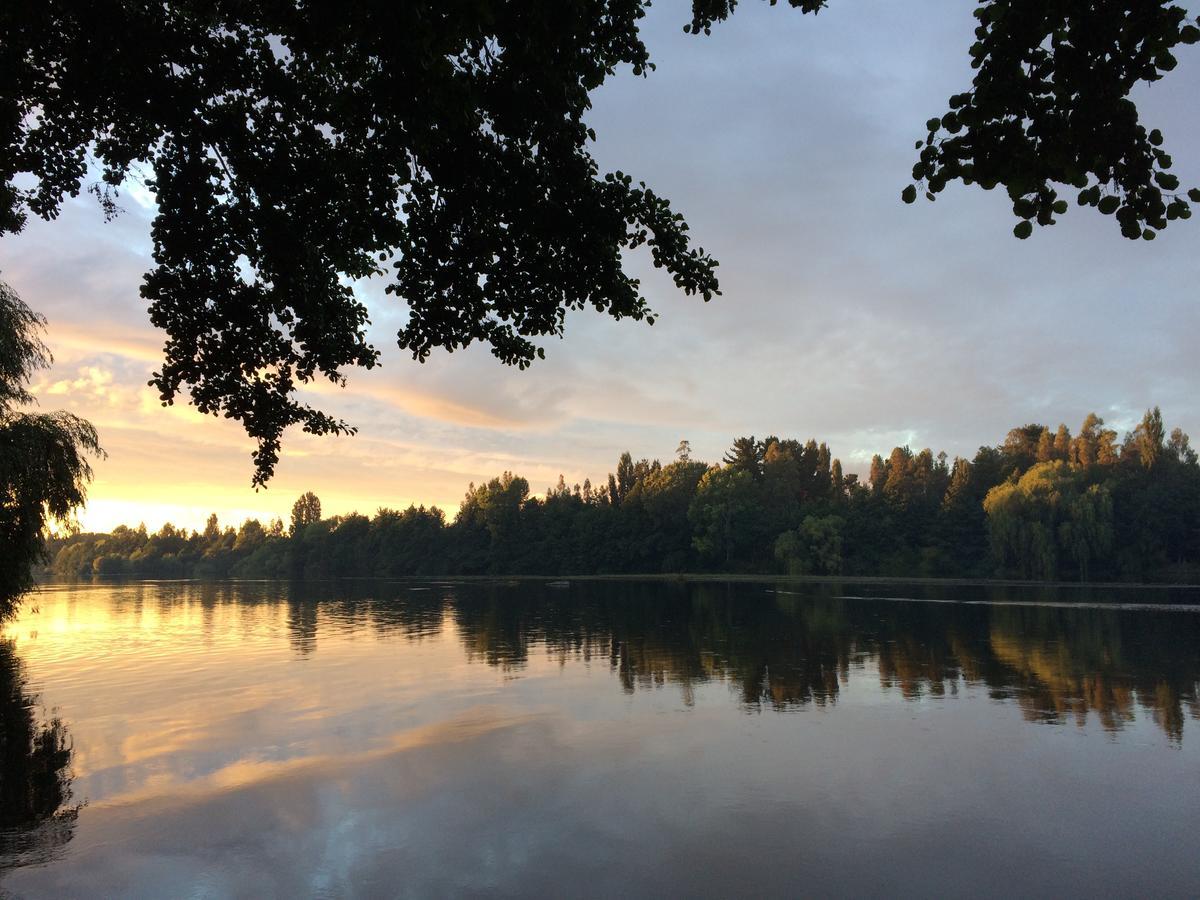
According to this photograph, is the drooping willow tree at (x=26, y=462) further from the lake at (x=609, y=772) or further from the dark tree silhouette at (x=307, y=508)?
the dark tree silhouette at (x=307, y=508)

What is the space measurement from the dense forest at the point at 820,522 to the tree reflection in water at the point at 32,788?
94.7 m

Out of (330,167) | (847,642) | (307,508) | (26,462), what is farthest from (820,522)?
(307,508)

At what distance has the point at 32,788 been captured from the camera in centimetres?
→ 1277

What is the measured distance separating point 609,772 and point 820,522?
9735cm

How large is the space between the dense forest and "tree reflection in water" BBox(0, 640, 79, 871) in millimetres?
94681

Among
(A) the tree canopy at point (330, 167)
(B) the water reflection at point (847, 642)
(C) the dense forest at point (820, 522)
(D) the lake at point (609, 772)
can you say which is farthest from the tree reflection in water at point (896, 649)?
(C) the dense forest at point (820, 522)

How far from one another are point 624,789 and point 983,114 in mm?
10765

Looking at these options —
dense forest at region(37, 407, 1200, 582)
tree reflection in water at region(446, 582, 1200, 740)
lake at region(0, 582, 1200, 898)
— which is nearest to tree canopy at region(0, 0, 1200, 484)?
lake at region(0, 582, 1200, 898)

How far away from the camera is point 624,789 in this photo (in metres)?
12.3

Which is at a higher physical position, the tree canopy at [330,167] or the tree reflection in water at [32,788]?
the tree canopy at [330,167]

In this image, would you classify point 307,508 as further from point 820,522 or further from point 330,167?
point 330,167

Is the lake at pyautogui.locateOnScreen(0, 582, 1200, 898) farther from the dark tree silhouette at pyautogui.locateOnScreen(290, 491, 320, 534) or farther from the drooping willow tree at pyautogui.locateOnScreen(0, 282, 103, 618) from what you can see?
the dark tree silhouette at pyautogui.locateOnScreen(290, 491, 320, 534)

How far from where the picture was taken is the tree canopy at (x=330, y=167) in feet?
26.8

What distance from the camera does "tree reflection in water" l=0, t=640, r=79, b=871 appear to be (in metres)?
10.3
